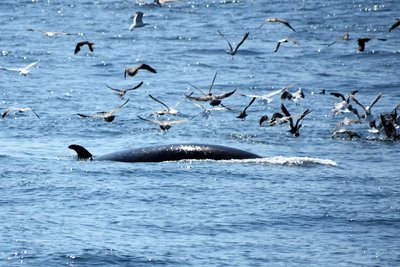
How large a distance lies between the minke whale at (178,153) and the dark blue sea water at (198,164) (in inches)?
7.9

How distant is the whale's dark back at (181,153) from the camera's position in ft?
59.6

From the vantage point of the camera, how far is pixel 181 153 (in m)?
18.2

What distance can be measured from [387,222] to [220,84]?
54.4ft

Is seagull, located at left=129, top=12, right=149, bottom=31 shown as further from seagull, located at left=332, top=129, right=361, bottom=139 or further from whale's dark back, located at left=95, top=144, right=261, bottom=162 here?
seagull, located at left=332, top=129, right=361, bottom=139

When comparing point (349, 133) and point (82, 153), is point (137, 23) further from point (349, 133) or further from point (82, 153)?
point (349, 133)

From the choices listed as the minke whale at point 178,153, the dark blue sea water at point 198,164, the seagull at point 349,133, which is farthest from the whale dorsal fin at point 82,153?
the seagull at point 349,133

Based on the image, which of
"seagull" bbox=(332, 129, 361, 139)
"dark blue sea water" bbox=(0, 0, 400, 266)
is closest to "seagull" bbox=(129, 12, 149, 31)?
"dark blue sea water" bbox=(0, 0, 400, 266)

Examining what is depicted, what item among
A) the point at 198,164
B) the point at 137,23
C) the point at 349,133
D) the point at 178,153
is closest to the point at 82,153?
the point at 178,153

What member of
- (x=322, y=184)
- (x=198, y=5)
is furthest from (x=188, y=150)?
(x=198, y=5)

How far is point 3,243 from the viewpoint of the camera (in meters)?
12.9

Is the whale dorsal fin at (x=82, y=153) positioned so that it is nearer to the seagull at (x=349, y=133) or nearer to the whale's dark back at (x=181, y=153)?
the whale's dark back at (x=181, y=153)

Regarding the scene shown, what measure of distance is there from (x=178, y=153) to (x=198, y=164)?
18.5 inches

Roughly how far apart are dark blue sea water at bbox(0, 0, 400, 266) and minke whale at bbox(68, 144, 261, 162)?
200 mm

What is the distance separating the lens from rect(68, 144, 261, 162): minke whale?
715 inches
